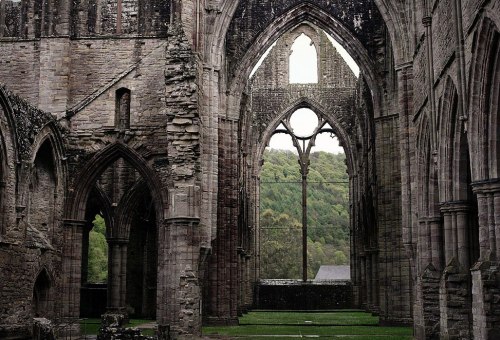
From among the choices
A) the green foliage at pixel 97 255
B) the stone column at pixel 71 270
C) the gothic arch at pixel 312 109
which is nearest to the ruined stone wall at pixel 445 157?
the stone column at pixel 71 270

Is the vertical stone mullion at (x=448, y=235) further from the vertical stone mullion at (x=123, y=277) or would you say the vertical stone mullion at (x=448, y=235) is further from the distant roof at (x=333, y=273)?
the distant roof at (x=333, y=273)

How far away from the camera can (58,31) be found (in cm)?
1819

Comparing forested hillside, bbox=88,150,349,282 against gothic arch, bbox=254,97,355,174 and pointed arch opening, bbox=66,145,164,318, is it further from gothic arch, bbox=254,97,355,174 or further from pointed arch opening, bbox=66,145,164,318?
pointed arch opening, bbox=66,145,164,318

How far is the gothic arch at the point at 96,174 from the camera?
1669 centimetres

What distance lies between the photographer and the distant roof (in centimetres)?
4156

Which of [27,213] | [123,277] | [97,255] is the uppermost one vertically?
[27,213]

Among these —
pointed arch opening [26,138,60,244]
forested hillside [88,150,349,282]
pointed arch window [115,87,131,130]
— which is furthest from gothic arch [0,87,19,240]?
forested hillside [88,150,349,282]

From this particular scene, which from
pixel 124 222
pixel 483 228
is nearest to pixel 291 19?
pixel 124 222

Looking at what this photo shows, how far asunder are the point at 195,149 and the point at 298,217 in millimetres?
38799

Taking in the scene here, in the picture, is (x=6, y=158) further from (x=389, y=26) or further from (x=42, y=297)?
(x=389, y=26)

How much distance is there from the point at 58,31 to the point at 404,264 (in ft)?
34.2

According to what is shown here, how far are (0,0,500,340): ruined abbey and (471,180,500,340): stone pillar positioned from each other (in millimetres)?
23

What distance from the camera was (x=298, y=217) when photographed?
53.5m

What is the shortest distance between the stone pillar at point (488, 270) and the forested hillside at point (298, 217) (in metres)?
36.2
